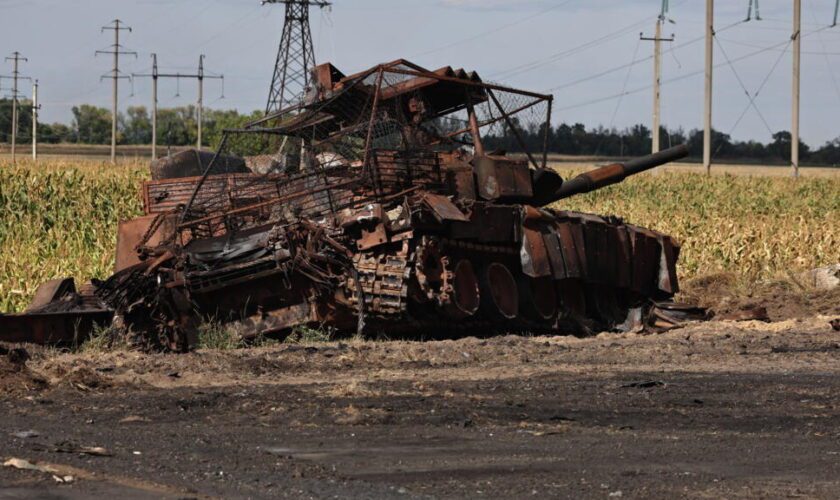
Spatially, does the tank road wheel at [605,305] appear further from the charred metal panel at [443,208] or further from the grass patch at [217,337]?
the grass patch at [217,337]

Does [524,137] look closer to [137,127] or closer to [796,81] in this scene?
[796,81]

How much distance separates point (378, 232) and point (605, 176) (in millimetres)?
6436

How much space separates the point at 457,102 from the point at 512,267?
198 cm

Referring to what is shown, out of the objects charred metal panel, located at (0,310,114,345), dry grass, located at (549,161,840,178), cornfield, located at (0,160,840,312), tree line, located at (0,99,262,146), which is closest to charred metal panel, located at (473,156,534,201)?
charred metal panel, located at (0,310,114,345)

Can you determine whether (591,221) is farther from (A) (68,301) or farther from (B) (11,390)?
(B) (11,390)

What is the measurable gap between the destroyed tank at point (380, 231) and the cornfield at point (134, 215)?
3.65 meters

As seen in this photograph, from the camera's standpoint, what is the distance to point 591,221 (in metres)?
16.3

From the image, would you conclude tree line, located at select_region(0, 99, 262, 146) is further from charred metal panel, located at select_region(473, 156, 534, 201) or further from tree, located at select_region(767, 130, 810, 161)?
charred metal panel, located at select_region(473, 156, 534, 201)

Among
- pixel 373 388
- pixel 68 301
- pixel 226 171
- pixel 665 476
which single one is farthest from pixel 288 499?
pixel 226 171

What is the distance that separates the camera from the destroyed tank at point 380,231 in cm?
1334

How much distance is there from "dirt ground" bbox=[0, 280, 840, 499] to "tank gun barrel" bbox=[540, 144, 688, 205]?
5.12 m

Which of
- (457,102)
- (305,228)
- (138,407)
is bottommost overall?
(138,407)

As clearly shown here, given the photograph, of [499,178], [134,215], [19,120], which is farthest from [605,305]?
[19,120]

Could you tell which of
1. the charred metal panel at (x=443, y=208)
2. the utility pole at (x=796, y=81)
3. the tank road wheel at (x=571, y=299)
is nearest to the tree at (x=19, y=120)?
the utility pole at (x=796, y=81)
